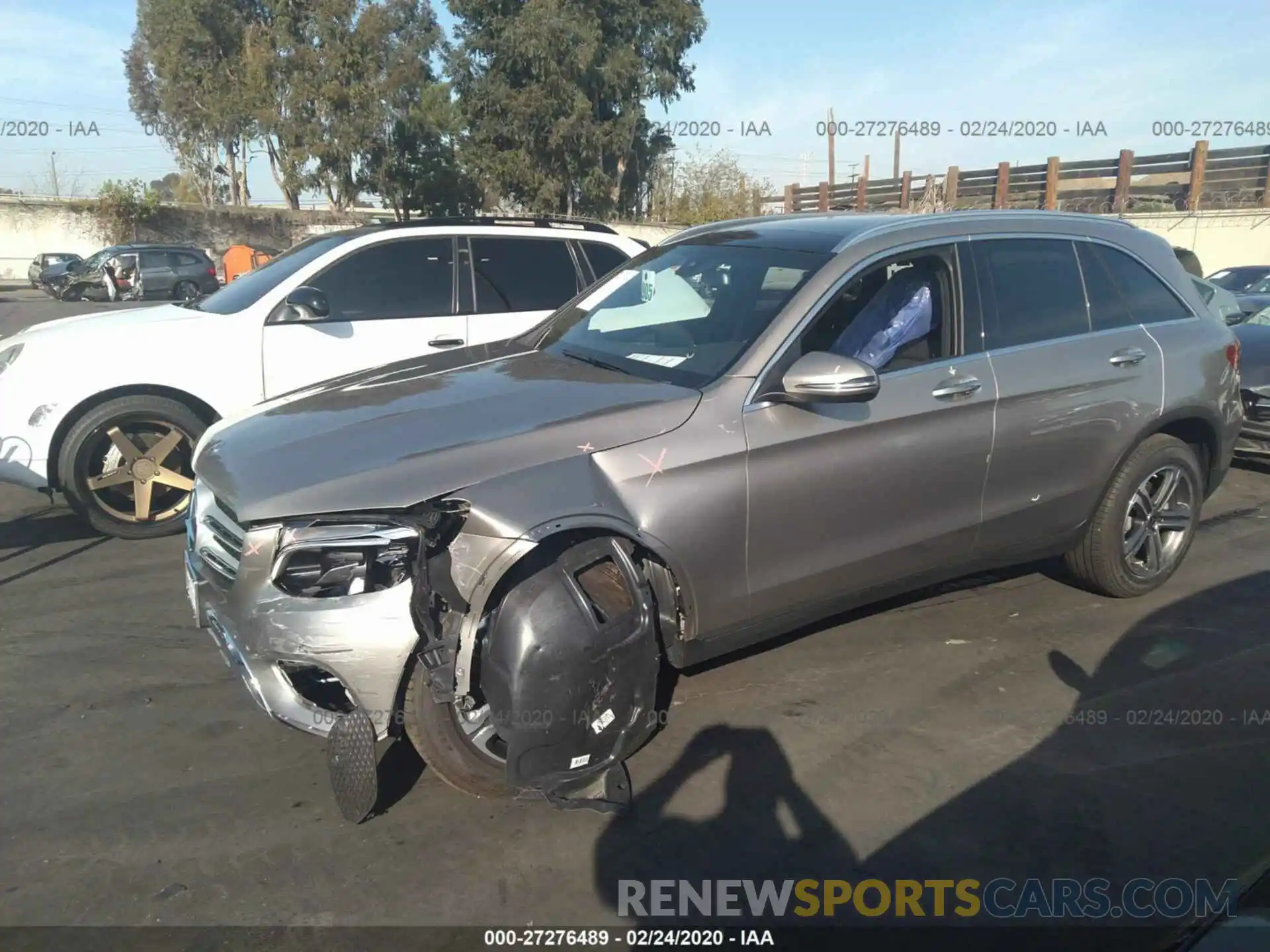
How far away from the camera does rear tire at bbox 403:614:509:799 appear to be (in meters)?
2.85

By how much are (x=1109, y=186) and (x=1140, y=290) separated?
78.0ft

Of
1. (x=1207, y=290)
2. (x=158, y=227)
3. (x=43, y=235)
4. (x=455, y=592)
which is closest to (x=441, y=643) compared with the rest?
(x=455, y=592)

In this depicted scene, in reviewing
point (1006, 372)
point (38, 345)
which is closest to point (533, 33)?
point (38, 345)

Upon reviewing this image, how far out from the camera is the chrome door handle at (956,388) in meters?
3.81

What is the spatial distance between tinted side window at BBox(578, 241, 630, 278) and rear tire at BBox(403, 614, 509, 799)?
4.51 metres

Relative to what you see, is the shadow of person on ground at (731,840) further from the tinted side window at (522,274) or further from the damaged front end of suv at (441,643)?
the tinted side window at (522,274)

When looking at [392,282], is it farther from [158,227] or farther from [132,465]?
[158,227]

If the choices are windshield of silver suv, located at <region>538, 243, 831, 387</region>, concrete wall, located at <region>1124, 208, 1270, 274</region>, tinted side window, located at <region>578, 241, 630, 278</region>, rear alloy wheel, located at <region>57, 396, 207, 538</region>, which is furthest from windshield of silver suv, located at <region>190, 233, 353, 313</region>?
concrete wall, located at <region>1124, 208, 1270, 274</region>

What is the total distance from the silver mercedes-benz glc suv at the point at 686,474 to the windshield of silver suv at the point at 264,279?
7.38 feet

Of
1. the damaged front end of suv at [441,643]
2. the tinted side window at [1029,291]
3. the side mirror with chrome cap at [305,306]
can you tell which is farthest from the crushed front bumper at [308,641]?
the side mirror with chrome cap at [305,306]

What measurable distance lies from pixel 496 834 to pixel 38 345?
4.34 meters

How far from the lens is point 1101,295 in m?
4.50

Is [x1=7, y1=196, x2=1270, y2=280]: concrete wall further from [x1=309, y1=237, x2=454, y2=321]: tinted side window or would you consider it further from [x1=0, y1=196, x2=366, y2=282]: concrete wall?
[x1=309, y1=237, x2=454, y2=321]: tinted side window

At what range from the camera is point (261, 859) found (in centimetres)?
285
